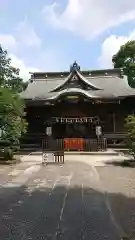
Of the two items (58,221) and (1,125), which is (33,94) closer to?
(1,125)

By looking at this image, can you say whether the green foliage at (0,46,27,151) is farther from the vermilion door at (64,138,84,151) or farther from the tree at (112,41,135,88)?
the tree at (112,41,135,88)

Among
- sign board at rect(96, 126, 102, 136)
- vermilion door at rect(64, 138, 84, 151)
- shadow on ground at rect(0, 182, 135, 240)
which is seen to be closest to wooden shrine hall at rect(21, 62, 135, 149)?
sign board at rect(96, 126, 102, 136)

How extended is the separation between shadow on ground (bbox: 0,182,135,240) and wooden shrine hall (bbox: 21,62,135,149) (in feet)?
62.6

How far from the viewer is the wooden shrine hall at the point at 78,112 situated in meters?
29.7

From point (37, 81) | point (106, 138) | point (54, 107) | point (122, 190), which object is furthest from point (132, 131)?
point (37, 81)

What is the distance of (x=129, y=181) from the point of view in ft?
41.9

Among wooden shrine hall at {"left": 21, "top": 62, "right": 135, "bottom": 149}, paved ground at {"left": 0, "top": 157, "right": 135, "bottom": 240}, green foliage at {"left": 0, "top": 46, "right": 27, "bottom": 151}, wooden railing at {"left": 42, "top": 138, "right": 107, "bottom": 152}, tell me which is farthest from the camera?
wooden shrine hall at {"left": 21, "top": 62, "right": 135, "bottom": 149}

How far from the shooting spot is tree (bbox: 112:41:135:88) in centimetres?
5203

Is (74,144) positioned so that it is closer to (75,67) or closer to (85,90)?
(85,90)

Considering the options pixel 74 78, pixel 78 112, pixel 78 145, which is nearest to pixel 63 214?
pixel 78 145

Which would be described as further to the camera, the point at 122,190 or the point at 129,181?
the point at 129,181

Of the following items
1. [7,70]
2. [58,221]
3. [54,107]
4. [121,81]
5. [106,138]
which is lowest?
[58,221]

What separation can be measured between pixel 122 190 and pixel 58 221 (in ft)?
14.4

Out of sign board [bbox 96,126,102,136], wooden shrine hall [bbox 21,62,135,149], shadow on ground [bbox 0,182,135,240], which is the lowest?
shadow on ground [bbox 0,182,135,240]
